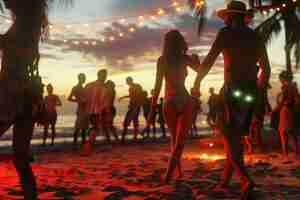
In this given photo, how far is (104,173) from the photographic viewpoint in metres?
8.15

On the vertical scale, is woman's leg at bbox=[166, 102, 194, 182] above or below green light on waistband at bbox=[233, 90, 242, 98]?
below

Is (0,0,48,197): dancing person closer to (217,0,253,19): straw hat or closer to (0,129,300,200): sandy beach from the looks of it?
(0,129,300,200): sandy beach

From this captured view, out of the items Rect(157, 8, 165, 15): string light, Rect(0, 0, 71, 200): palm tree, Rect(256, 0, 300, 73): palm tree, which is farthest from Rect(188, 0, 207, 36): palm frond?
Rect(0, 0, 71, 200): palm tree

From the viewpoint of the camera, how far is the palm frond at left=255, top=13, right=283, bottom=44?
91.8ft

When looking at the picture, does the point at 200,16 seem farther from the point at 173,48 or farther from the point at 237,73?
the point at 237,73

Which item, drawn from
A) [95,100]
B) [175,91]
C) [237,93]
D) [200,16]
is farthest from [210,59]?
[200,16]

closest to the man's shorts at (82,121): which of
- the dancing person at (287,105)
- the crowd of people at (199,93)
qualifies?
the dancing person at (287,105)

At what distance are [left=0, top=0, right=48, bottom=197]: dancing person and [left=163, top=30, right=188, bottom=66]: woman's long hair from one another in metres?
2.54

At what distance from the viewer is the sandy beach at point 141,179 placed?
5.83 m

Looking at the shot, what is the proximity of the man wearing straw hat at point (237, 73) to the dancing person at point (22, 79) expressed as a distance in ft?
6.41

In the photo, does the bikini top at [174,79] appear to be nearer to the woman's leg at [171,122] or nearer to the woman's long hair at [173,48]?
the woman's long hair at [173,48]

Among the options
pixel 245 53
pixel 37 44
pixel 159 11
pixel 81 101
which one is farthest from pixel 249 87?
pixel 159 11

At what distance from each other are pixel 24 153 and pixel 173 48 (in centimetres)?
298

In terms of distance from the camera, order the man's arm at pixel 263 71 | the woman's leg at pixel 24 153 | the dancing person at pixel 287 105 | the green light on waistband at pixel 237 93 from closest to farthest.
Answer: the woman's leg at pixel 24 153 < the green light on waistband at pixel 237 93 < the man's arm at pixel 263 71 < the dancing person at pixel 287 105
